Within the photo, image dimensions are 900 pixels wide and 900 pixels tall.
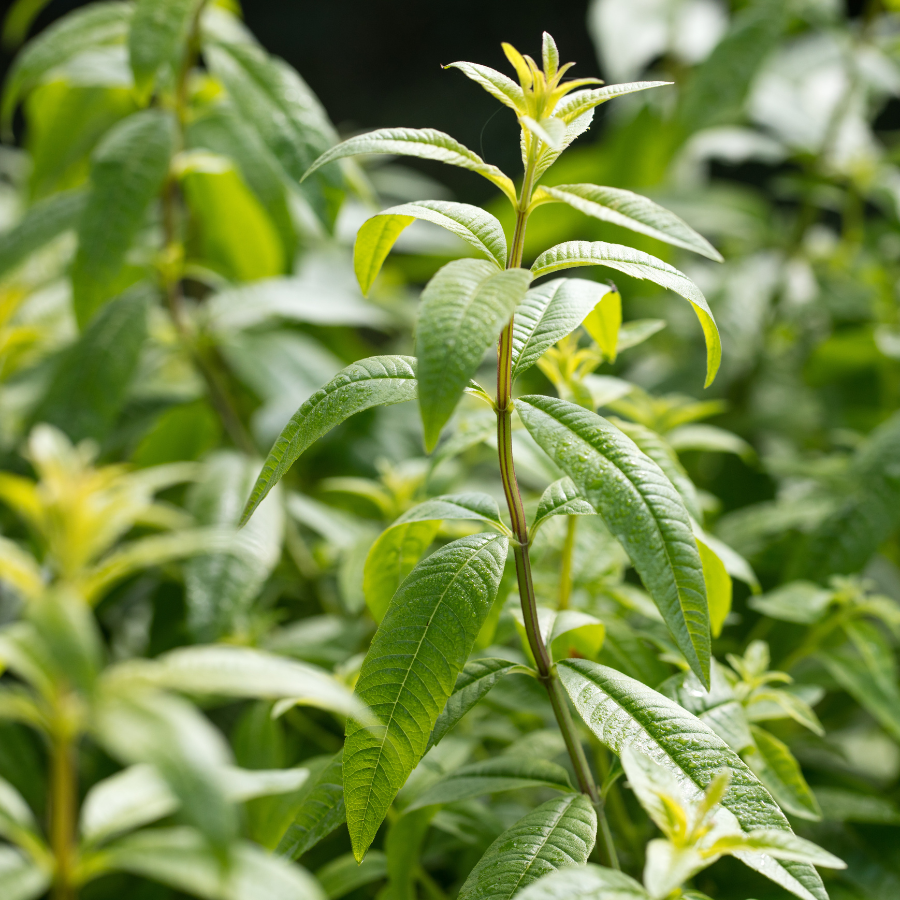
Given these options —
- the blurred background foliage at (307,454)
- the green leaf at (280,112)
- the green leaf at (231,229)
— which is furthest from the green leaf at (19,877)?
the green leaf at (231,229)

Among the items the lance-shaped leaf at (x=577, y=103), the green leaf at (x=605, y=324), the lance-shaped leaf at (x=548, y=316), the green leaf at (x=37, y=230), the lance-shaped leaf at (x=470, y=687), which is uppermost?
the lance-shaped leaf at (x=577, y=103)

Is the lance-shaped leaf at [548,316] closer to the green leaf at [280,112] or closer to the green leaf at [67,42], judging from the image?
the green leaf at [280,112]

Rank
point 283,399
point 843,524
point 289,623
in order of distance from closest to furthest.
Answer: point 843,524 < point 283,399 < point 289,623

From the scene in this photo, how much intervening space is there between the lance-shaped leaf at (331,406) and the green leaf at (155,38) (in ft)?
1.33

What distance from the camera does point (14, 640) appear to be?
0.31 metres

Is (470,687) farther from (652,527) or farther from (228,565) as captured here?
(228,565)

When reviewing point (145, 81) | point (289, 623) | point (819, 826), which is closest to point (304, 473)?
point (289, 623)

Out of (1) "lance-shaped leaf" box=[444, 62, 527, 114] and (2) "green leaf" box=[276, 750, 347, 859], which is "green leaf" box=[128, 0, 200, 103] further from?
(2) "green leaf" box=[276, 750, 347, 859]

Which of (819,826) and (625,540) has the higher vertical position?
(625,540)

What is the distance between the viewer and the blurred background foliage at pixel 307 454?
0.36 m

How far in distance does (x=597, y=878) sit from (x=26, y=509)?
30 centimetres

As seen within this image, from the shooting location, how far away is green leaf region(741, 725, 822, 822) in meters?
0.54

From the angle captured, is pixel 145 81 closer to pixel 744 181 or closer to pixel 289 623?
pixel 289 623

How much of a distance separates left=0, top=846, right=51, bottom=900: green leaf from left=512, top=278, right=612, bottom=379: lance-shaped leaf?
32cm
